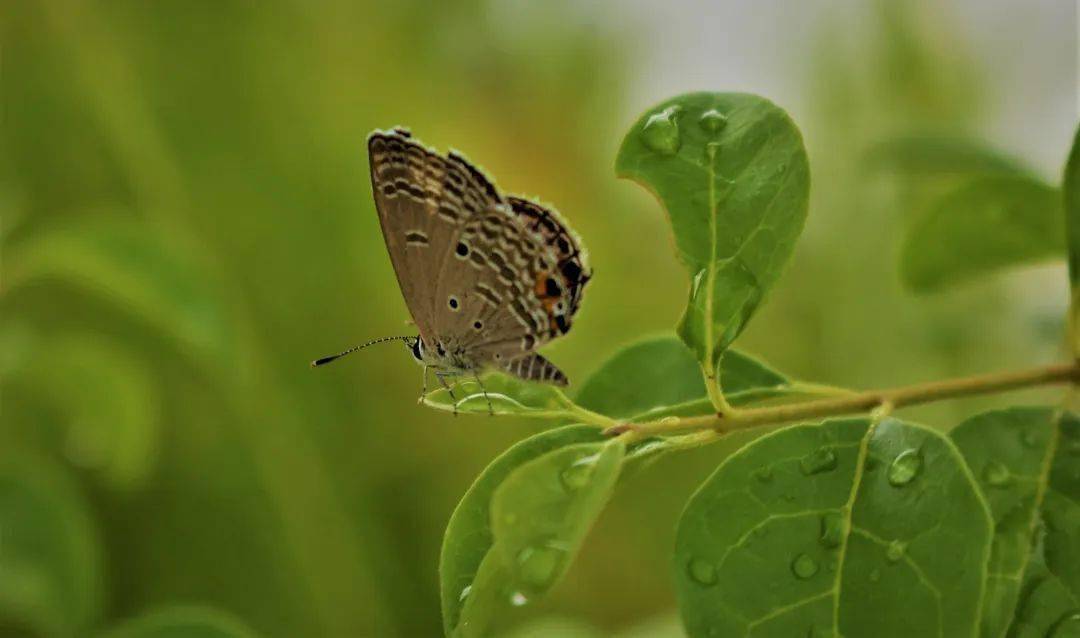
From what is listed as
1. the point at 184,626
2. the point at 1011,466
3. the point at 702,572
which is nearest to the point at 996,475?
the point at 1011,466

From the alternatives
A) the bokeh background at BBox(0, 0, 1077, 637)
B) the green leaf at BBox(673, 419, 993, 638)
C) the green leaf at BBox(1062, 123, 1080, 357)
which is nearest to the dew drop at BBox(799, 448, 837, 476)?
the green leaf at BBox(673, 419, 993, 638)

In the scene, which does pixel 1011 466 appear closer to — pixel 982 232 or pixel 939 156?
pixel 982 232

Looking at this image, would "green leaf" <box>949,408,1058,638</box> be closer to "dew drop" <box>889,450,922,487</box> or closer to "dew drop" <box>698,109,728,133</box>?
"dew drop" <box>889,450,922,487</box>

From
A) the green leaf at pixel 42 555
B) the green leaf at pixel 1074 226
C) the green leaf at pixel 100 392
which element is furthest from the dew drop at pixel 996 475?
the green leaf at pixel 100 392

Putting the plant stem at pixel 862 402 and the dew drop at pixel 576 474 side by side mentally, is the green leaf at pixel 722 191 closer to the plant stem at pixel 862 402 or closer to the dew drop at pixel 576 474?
the plant stem at pixel 862 402

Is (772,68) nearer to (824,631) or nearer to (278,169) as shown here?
(278,169)

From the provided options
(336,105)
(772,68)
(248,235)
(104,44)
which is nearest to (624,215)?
(772,68)
